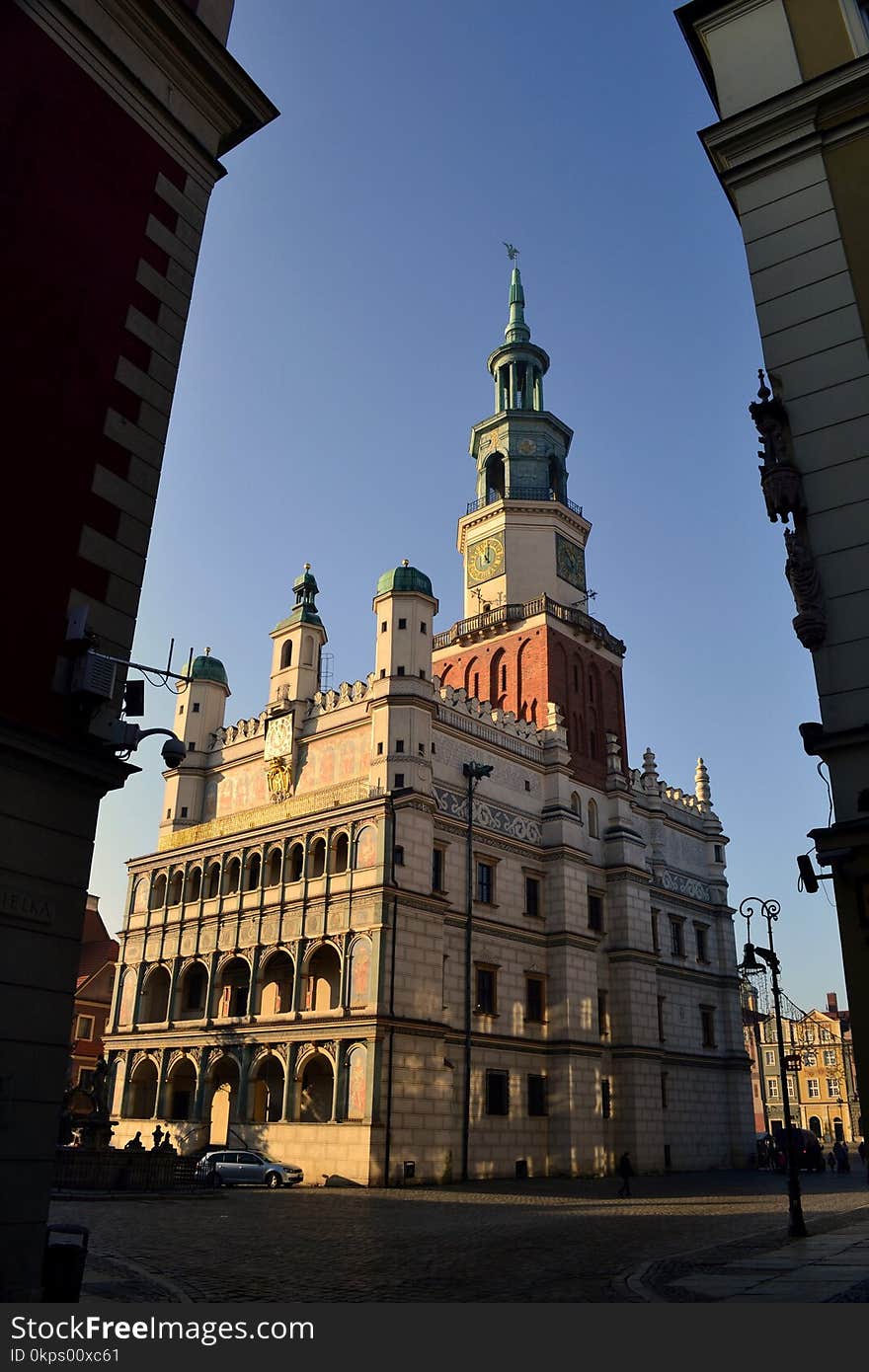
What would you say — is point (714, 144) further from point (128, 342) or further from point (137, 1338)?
point (137, 1338)

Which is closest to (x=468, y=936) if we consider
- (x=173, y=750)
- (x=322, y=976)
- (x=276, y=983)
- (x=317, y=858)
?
(x=322, y=976)

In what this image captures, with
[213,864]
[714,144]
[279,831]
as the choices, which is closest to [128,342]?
[714,144]

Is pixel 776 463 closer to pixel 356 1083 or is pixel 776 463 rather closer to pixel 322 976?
pixel 356 1083

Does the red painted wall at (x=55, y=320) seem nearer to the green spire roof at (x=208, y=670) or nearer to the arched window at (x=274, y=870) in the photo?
the arched window at (x=274, y=870)

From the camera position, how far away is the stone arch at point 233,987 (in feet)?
138

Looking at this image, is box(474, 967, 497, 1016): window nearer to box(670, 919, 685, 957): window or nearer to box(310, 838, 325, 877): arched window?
box(310, 838, 325, 877): arched window

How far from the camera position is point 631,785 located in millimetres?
54562

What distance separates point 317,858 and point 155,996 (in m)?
11.3

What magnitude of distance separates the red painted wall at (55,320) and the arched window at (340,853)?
28.2 meters

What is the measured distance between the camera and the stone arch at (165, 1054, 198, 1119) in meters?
42.4

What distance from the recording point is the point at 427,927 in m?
38.8

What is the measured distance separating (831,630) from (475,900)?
31495mm

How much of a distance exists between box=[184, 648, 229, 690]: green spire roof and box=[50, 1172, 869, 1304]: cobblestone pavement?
24.6m

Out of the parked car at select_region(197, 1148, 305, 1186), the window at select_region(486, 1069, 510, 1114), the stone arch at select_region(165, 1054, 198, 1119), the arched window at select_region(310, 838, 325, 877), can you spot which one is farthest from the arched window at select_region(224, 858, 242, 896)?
the window at select_region(486, 1069, 510, 1114)
